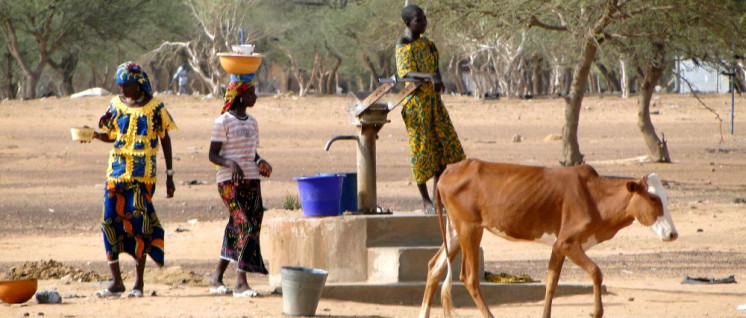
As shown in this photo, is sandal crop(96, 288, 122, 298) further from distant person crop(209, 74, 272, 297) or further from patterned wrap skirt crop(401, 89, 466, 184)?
patterned wrap skirt crop(401, 89, 466, 184)

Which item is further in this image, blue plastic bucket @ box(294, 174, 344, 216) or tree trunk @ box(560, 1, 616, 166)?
tree trunk @ box(560, 1, 616, 166)

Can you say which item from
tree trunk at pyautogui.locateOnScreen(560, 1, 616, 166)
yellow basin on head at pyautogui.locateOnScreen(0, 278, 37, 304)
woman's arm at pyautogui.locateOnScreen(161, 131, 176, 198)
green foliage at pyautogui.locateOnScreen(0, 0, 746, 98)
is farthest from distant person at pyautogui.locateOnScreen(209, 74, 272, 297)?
tree trunk at pyautogui.locateOnScreen(560, 1, 616, 166)

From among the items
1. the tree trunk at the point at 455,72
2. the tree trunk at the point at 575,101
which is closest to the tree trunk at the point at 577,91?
the tree trunk at the point at 575,101

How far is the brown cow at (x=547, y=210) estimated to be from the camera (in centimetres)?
675

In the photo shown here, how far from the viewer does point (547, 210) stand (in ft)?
22.9

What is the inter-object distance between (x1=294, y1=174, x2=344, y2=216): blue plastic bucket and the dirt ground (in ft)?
2.38

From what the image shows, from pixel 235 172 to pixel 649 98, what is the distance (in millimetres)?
14615

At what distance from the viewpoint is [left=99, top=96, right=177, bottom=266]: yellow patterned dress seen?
846 centimetres

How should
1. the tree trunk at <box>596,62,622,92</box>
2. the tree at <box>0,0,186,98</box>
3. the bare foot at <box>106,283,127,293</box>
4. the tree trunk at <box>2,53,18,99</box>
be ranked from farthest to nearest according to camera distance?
the tree trunk at <box>2,53,18,99</box> < the tree at <box>0,0,186,98</box> < the tree trunk at <box>596,62,622,92</box> < the bare foot at <box>106,283,127,293</box>

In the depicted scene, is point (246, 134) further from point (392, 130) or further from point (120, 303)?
point (392, 130)

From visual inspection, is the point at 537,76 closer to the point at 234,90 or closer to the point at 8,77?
the point at 8,77

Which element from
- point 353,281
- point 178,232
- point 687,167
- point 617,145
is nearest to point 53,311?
point 353,281

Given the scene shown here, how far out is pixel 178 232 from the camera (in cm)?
1388

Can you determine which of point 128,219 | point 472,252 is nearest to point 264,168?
point 128,219
